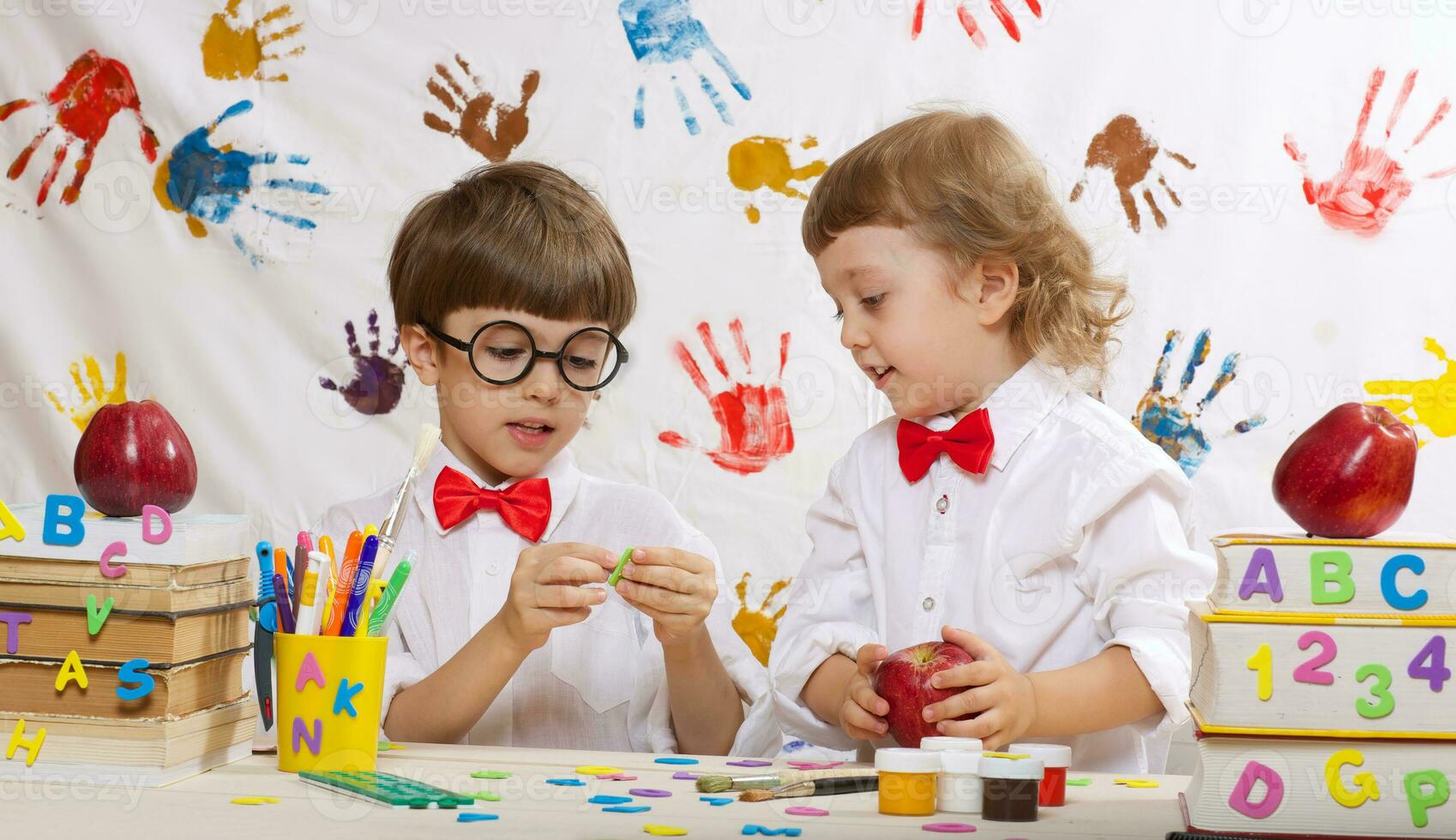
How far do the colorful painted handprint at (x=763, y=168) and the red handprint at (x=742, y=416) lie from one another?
0.21 m

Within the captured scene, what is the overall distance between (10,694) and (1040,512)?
0.85 metres

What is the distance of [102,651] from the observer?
88 cm

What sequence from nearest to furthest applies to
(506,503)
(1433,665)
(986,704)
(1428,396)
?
(1433,665)
(986,704)
(506,503)
(1428,396)

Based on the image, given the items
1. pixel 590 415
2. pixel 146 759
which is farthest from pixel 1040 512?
pixel 590 415

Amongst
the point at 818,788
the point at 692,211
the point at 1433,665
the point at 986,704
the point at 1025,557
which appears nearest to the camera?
the point at 1433,665

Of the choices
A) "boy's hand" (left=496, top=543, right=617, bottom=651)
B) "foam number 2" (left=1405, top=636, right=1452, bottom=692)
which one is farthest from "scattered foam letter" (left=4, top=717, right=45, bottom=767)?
"foam number 2" (left=1405, top=636, right=1452, bottom=692)

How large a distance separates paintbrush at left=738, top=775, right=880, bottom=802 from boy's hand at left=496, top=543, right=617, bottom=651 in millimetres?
282

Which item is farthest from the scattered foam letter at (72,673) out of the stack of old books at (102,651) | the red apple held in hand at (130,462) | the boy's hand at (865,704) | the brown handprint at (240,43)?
the brown handprint at (240,43)

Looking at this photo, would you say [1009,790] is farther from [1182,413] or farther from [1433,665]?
[1182,413]

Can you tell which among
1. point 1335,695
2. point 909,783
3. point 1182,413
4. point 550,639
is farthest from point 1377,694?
point 1182,413

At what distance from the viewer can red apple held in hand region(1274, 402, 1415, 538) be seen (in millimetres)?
760

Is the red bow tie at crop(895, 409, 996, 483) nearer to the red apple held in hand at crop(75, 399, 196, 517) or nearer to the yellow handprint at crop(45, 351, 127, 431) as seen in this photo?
the red apple held in hand at crop(75, 399, 196, 517)

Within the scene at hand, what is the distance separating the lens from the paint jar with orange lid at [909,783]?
31.2 inches

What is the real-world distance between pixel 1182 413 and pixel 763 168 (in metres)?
0.71
